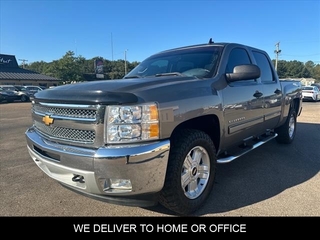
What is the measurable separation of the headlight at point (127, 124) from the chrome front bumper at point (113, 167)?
8cm

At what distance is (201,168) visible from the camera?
2873 mm

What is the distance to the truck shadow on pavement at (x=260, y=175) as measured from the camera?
9.78 feet

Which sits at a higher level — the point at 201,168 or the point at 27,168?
the point at 201,168

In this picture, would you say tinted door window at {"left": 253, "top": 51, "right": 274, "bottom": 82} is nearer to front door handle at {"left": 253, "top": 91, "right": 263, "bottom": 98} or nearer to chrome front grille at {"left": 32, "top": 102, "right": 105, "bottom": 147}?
front door handle at {"left": 253, "top": 91, "right": 263, "bottom": 98}

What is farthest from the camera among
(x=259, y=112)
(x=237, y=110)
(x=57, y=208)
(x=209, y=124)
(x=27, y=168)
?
(x=27, y=168)

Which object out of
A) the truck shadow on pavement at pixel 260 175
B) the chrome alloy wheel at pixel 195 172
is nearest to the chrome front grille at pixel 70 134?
the chrome alloy wheel at pixel 195 172

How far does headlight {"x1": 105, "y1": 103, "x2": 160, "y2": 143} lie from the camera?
2107 mm

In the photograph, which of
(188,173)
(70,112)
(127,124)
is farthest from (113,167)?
(188,173)

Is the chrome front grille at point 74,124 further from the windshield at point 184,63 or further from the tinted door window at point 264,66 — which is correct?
the tinted door window at point 264,66

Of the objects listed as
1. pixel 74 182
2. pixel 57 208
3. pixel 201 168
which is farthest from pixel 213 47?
pixel 57 208

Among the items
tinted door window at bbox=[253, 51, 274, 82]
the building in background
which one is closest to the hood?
tinted door window at bbox=[253, 51, 274, 82]

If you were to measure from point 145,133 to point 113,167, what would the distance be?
396 mm
